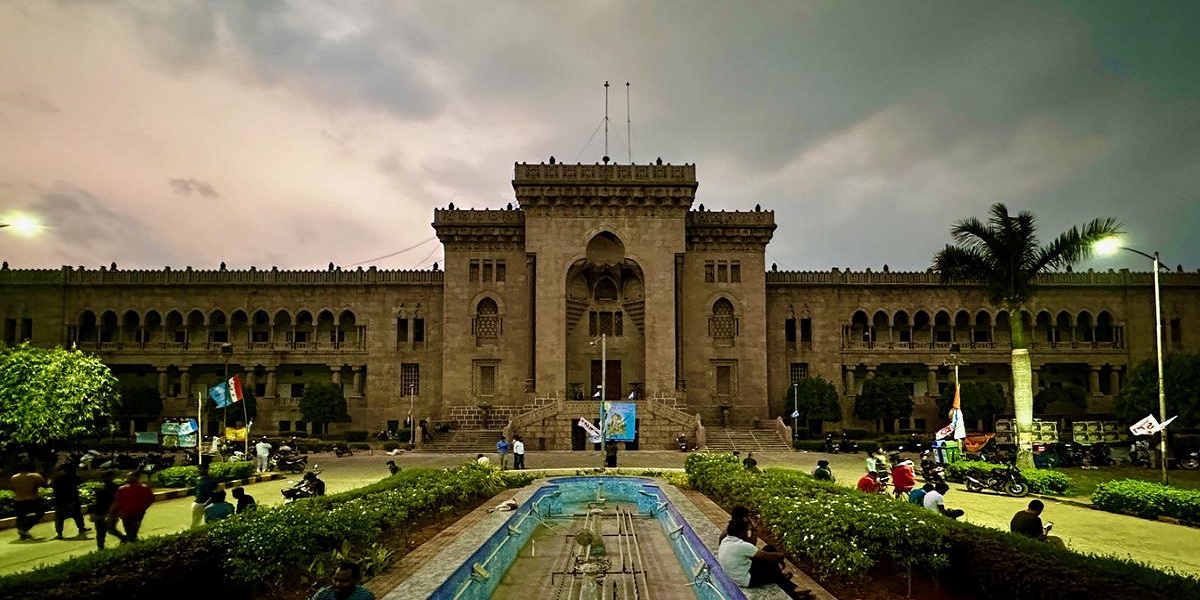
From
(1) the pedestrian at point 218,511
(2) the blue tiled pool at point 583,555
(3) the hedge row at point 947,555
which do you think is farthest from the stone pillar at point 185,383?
(3) the hedge row at point 947,555

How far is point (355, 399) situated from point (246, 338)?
8386 mm

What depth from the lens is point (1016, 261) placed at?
24906 millimetres

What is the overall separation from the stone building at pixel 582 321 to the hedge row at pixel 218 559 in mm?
31946

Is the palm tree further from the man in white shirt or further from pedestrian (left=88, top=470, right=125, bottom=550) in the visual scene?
pedestrian (left=88, top=470, right=125, bottom=550)

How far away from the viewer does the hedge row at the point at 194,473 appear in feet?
73.3

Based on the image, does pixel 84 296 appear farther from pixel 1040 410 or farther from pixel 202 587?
pixel 1040 410

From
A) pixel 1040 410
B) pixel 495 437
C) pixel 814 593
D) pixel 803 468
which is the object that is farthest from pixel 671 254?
pixel 814 593

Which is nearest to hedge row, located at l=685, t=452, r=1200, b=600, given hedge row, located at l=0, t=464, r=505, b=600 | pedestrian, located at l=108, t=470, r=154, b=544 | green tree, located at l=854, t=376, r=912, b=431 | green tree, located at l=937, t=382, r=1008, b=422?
hedge row, located at l=0, t=464, r=505, b=600

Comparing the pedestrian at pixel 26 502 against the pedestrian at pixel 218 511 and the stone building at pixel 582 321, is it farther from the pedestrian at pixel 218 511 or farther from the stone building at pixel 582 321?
the stone building at pixel 582 321

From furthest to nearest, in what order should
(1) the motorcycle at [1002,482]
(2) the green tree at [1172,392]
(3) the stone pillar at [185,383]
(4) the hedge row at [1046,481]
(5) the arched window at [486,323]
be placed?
1. (3) the stone pillar at [185,383]
2. (5) the arched window at [486,323]
3. (2) the green tree at [1172,392]
4. (1) the motorcycle at [1002,482]
5. (4) the hedge row at [1046,481]

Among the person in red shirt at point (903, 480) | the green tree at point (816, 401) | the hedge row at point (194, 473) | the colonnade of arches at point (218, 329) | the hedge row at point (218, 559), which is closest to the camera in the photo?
the hedge row at point (218, 559)

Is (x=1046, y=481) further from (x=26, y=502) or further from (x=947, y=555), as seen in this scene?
(x=26, y=502)

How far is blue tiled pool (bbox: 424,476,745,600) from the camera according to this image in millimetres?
10766

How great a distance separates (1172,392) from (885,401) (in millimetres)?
14871
